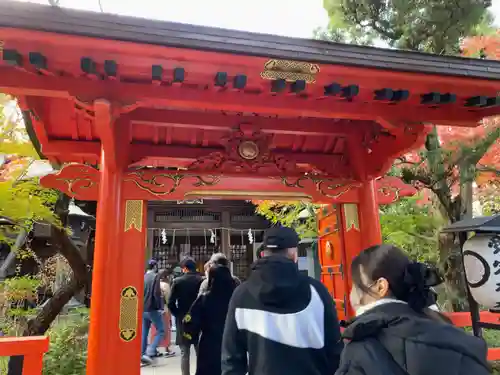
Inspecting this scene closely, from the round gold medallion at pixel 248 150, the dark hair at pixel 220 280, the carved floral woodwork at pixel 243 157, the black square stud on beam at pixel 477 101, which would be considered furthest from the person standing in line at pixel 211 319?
the black square stud on beam at pixel 477 101

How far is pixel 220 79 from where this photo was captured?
121 inches

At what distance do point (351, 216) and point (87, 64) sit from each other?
11.1ft

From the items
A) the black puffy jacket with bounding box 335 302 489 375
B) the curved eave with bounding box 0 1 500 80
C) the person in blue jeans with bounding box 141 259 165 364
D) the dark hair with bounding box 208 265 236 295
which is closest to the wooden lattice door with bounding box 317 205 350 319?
the dark hair with bounding box 208 265 236 295

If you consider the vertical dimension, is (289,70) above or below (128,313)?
above

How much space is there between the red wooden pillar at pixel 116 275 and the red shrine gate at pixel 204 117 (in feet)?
0.04

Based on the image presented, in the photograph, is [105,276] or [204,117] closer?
[105,276]

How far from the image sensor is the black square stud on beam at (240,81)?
10.1 feet

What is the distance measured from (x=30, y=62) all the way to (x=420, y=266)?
2.85 metres

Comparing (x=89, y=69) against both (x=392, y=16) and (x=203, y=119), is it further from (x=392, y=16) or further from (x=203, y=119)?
(x=392, y=16)

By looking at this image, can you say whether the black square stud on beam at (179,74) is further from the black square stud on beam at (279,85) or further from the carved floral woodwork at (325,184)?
the carved floral woodwork at (325,184)

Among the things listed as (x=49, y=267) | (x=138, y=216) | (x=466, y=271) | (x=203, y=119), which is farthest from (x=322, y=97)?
(x=49, y=267)

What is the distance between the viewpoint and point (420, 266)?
1430mm

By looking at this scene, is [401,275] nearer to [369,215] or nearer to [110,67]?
[110,67]

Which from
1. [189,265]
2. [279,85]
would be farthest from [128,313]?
[279,85]
